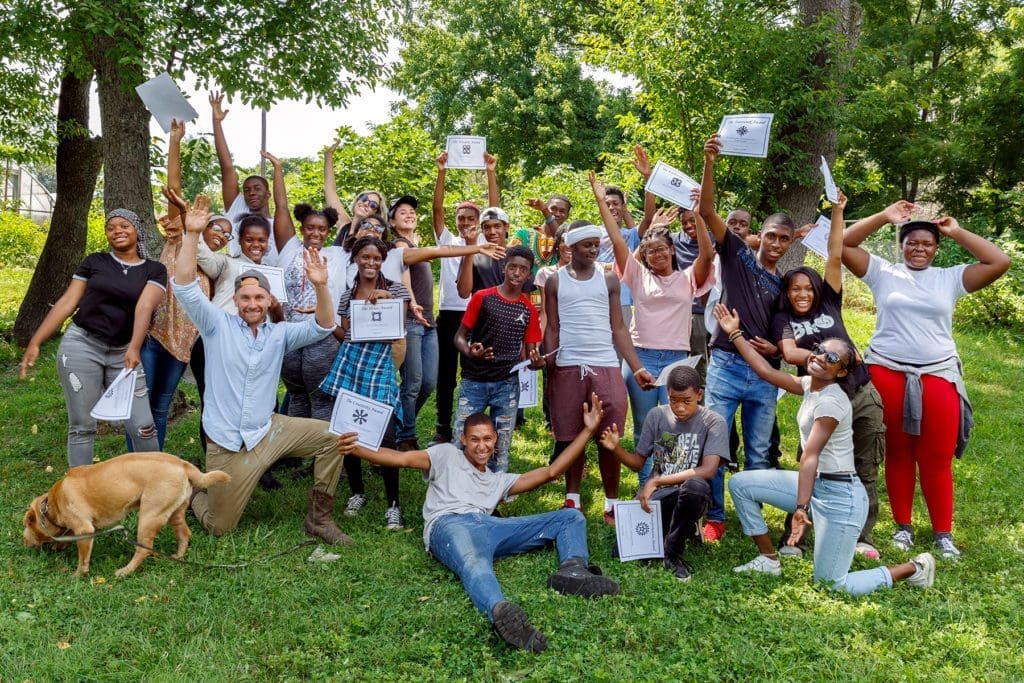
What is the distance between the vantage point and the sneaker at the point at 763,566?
491 centimetres

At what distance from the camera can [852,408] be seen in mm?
5094

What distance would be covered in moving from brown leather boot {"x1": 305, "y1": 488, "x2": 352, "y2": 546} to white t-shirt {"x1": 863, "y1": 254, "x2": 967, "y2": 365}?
3.98 meters

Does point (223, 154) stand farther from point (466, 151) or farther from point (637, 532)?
point (637, 532)

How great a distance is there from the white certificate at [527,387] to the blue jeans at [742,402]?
129 cm

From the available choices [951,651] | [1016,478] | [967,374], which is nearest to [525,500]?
[951,651]

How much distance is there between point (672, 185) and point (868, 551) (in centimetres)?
284

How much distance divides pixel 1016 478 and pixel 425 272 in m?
5.51

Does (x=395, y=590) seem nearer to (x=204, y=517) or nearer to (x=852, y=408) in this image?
(x=204, y=517)

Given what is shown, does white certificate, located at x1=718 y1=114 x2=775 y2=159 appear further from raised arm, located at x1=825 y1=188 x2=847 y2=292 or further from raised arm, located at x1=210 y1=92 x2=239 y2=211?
raised arm, located at x1=210 y1=92 x2=239 y2=211

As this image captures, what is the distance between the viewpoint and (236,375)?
16.9 feet

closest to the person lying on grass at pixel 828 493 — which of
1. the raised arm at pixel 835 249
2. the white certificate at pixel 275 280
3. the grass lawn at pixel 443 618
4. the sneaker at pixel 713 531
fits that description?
the grass lawn at pixel 443 618

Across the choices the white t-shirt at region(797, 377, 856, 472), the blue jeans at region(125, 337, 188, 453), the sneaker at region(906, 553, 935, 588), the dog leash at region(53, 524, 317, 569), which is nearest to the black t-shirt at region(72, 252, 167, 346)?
the blue jeans at region(125, 337, 188, 453)

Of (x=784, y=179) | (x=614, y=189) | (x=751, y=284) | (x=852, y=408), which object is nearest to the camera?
(x=852, y=408)

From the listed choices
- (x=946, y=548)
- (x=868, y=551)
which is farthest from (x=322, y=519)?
(x=946, y=548)
